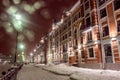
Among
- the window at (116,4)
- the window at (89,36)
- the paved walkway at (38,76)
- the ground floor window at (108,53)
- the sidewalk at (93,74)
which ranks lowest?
the paved walkway at (38,76)

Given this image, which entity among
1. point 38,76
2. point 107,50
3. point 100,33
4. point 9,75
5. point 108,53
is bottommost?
point 38,76

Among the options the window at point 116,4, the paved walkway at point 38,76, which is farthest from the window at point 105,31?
the paved walkway at point 38,76

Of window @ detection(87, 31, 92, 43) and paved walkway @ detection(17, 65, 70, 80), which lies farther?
window @ detection(87, 31, 92, 43)

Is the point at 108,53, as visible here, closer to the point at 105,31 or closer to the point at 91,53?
the point at 105,31

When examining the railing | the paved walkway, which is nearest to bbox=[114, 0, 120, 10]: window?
the paved walkway

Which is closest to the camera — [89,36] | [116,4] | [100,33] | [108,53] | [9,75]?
[9,75]

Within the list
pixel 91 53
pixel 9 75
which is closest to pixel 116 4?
pixel 91 53

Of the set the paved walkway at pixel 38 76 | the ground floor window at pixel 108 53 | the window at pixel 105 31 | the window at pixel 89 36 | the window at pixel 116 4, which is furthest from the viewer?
the window at pixel 89 36

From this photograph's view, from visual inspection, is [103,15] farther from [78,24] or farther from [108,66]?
[78,24]

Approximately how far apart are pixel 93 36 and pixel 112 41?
4816mm

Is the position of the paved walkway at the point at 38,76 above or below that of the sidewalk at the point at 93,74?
below

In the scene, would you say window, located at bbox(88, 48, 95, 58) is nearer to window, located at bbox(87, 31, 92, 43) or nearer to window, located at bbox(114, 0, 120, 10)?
window, located at bbox(87, 31, 92, 43)

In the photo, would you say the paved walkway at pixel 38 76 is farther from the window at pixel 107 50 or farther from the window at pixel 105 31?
the window at pixel 105 31

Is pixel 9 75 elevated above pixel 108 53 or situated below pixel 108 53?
below
